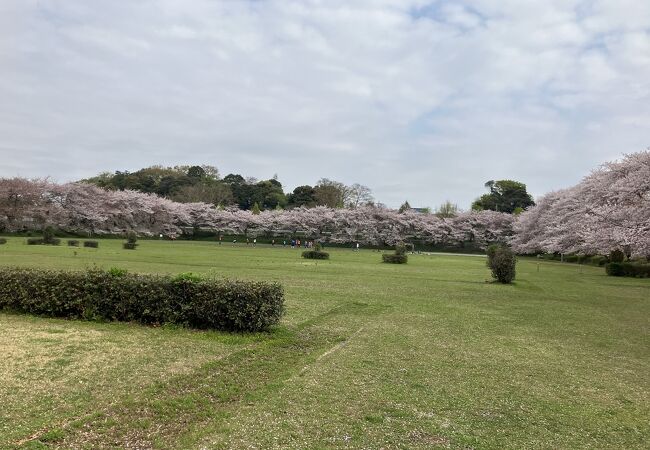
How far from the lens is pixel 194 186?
276ft

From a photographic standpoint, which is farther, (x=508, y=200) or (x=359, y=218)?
(x=508, y=200)

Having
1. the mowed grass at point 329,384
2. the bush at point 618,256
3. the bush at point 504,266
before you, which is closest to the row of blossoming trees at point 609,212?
the bush at point 618,256

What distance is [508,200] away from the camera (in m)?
78.1

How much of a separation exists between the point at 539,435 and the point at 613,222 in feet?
79.7

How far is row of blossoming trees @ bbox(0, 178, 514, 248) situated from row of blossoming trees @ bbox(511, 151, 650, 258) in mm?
18769

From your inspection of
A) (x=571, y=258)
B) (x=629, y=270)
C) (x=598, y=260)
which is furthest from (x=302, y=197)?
(x=629, y=270)

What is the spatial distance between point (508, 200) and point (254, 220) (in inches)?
1647

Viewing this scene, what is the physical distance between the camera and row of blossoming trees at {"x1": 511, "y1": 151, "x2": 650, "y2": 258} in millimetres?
22164

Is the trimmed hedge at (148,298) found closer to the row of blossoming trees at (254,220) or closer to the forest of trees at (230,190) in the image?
the row of blossoming trees at (254,220)

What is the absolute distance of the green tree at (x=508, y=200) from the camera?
77.7 m

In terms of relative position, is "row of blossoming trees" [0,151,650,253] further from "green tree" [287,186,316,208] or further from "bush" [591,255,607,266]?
"green tree" [287,186,316,208]

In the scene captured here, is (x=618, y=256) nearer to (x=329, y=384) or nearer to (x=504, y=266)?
(x=504, y=266)

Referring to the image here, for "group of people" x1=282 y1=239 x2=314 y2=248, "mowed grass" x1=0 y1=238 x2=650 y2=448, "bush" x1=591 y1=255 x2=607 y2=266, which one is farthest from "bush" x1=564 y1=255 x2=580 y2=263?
"mowed grass" x1=0 y1=238 x2=650 y2=448

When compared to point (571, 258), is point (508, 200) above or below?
above
